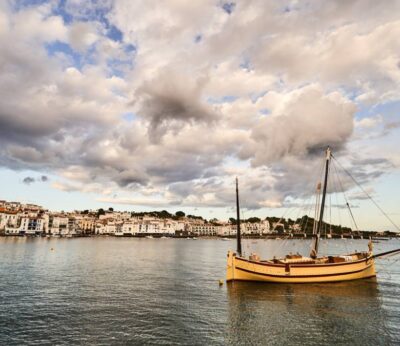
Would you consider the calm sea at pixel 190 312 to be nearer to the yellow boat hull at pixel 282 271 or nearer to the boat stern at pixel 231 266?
the yellow boat hull at pixel 282 271

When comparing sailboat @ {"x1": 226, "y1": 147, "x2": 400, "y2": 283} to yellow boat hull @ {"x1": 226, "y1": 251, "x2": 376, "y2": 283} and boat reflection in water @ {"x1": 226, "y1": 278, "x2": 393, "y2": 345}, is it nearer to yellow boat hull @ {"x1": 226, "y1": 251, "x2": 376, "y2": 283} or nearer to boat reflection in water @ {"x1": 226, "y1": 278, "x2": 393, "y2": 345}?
yellow boat hull @ {"x1": 226, "y1": 251, "x2": 376, "y2": 283}

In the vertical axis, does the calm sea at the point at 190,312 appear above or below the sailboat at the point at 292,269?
below

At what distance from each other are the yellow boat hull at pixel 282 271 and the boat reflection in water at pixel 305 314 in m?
0.73

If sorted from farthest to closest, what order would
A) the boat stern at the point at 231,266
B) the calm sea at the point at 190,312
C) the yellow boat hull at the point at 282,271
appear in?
the boat stern at the point at 231,266 → the yellow boat hull at the point at 282,271 → the calm sea at the point at 190,312

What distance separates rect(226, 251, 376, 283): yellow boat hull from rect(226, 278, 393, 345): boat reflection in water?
2.39ft

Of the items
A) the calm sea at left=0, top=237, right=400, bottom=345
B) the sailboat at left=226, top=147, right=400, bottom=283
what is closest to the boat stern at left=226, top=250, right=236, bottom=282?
the sailboat at left=226, top=147, right=400, bottom=283

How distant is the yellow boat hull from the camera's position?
123ft

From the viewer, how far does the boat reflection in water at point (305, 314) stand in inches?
810

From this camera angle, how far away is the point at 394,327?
23.3 m

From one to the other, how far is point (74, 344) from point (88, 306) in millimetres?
9055

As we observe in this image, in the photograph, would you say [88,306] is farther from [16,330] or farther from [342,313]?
[342,313]

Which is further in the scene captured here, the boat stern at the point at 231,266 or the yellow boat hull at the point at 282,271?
the boat stern at the point at 231,266

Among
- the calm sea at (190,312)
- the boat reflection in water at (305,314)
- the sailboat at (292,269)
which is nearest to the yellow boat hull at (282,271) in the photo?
the sailboat at (292,269)

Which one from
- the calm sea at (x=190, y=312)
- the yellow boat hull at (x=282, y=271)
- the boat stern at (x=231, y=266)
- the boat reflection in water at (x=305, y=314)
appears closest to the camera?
the calm sea at (x=190, y=312)
